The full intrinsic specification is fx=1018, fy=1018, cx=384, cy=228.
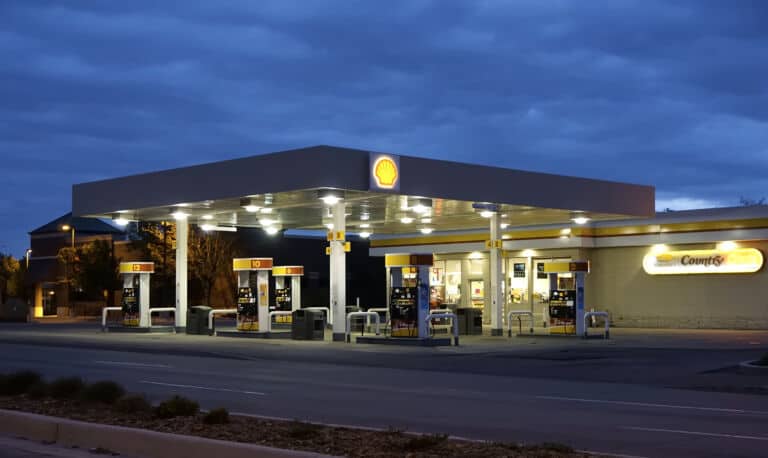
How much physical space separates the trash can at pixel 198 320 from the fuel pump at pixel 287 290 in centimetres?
429

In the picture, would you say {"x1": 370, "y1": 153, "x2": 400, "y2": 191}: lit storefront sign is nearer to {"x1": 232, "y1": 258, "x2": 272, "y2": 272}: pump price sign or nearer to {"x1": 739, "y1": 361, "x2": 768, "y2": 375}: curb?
{"x1": 232, "y1": 258, "x2": 272, "y2": 272}: pump price sign

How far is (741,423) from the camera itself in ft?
46.6

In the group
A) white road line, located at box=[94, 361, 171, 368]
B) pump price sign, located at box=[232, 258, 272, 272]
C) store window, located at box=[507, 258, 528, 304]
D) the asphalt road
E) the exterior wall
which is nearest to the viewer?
the asphalt road

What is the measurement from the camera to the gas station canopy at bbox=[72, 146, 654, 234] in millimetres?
29875

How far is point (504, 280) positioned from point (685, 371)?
2791 cm

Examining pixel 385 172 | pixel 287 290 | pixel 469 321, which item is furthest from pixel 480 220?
pixel 385 172

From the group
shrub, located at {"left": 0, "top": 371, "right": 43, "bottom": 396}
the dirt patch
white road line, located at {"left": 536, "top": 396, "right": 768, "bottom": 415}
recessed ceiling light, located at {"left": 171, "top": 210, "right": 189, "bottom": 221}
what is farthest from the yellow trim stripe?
the dirt patch

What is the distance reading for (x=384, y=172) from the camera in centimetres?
3027

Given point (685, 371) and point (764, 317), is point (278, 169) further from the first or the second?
point (764, 317)

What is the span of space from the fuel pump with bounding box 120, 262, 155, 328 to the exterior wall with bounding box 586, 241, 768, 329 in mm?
19902

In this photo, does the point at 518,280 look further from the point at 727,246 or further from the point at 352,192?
the point at 352,192

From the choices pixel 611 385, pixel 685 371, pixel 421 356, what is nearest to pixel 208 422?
pixel 611 385

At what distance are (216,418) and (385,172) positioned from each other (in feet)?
60.5

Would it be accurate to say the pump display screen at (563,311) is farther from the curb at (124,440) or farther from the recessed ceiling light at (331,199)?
the curb at (124,440)
